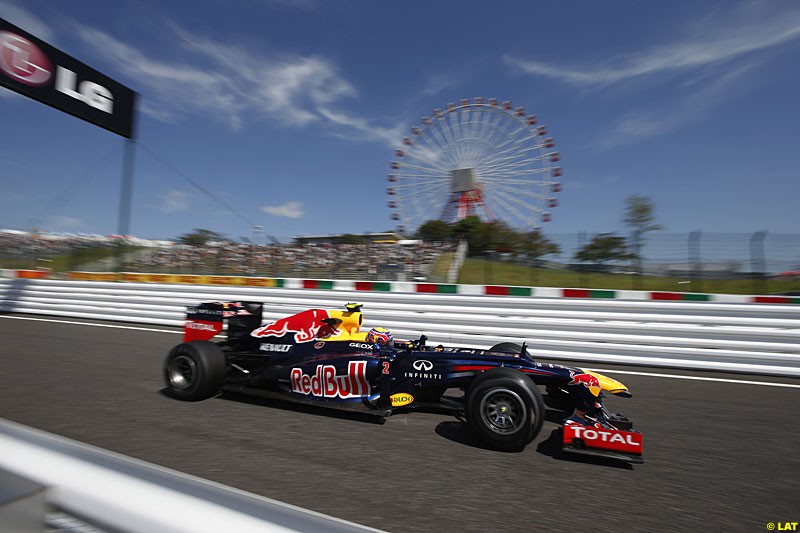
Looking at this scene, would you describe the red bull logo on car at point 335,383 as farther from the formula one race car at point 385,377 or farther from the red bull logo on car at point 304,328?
the red bull logo on car at point 304,328

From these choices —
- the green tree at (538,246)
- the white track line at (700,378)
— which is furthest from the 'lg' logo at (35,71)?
the white track line at (700,378)

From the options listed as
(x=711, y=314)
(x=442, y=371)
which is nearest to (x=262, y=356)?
(x=442, y=371)

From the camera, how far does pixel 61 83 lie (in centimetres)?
1330

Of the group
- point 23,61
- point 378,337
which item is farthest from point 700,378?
point 23,61

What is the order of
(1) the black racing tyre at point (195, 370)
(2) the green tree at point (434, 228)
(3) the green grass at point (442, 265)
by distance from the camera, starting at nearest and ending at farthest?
1. (1) the black racing tyre at point (195, 370)
2. (3) the green grass at point (442, 265)
3. (2) the green tree at point (434, 228)

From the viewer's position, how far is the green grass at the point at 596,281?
386 inches

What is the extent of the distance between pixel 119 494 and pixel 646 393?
20.2ft

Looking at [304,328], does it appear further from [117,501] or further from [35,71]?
[35,71]

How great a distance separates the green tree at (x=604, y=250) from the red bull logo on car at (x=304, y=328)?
8.30m

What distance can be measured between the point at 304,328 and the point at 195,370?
3.94ft

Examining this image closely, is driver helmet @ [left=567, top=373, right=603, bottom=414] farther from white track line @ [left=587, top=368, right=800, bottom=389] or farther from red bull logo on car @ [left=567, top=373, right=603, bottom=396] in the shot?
white track line @ [left=587, top=368, right=800, bottom=389]

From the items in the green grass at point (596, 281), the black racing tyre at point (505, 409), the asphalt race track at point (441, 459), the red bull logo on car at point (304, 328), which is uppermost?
the green grass at point (596, 281)

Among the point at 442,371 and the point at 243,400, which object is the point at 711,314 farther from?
the point at 243,400

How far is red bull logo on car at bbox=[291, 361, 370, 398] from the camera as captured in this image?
4.41m
